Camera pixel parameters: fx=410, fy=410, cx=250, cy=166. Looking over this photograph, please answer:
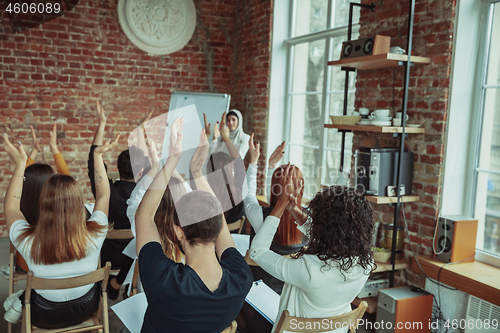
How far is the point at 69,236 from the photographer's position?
1.98 m

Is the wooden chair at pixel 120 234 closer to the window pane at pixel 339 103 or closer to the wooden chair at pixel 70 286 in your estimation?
the wooden chair at pixel 70 286

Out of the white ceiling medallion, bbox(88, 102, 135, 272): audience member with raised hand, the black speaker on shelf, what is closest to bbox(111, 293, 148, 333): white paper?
bbox(88, 102, 135, 272): audience member with raised hand

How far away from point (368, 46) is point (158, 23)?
9.71 ft

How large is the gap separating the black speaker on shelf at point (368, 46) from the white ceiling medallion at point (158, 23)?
2.67 m

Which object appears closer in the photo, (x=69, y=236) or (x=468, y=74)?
(x=69, y=236)

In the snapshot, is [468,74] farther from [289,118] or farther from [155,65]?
[155,65]

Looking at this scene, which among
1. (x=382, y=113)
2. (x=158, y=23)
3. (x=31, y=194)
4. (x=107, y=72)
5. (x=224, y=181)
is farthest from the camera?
(x=158, y=23)

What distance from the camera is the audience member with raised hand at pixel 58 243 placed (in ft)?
6.40

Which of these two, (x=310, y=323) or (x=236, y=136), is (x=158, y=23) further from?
(x=310, y=323)

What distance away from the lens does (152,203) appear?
1.36 metres

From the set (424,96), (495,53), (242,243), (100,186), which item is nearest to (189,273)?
(100,186)

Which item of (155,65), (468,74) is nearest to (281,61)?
(155,65)

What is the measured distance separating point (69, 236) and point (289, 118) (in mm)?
3293

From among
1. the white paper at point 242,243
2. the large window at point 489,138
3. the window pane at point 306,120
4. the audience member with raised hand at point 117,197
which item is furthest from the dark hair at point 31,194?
the large window at point 489,138
